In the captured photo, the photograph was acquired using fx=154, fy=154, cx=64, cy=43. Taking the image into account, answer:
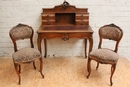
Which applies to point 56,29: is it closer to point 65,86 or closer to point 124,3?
point 65,86

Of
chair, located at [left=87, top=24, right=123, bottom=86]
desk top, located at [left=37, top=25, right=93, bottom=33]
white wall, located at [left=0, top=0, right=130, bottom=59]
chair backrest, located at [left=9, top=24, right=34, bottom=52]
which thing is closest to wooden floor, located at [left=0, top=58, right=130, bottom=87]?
chair, located at [left=87, top=24, right=123, bottom=86]

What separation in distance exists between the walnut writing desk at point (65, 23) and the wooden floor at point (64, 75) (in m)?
0.43

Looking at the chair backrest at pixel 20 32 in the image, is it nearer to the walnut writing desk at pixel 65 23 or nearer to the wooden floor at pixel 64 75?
the walnut writing desk at pixel 65 23

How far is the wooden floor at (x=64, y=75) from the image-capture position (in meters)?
2.23

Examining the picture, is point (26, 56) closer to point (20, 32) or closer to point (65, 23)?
point (20, 32)

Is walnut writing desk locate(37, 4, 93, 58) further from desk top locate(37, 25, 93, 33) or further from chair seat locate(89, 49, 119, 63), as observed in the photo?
chair seat locate(89, 49, 119, 63)

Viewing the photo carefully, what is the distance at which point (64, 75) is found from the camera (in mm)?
2436

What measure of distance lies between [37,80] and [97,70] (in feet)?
3.26

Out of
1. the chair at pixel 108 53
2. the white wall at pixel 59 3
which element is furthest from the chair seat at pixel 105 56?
the white wall at pixel 59 3

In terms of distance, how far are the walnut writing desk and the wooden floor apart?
0.43 meters

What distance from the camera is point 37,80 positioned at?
2311 mm

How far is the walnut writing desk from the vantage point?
2.31m

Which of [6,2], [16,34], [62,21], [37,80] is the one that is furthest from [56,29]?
[6,2]

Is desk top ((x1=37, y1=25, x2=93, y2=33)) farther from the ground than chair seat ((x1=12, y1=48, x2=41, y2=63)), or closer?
farther from the ground
